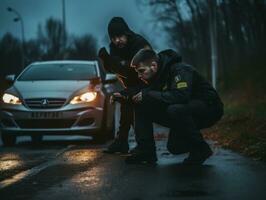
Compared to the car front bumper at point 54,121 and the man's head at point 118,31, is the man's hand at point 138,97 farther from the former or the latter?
the car front bumper at point 54,121

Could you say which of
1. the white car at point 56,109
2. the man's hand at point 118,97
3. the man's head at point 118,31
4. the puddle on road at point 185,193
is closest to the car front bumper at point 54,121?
the white car at point 56,109

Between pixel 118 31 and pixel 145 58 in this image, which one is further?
pixel 118 31

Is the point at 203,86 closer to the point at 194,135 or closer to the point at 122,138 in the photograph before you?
the point at 194,135

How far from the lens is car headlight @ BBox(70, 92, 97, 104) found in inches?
540

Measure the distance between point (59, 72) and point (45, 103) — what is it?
1.72 metres

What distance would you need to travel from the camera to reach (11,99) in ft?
45.6

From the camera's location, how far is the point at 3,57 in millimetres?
74875

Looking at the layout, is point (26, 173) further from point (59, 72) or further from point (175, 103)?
point (59, 72)

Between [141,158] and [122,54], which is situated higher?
[122,54]

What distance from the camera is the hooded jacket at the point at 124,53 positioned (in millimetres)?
10312

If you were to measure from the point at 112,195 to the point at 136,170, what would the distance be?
193cm

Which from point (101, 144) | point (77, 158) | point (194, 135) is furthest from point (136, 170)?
point (101, 144)

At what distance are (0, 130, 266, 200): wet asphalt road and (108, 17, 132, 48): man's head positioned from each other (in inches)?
59.3

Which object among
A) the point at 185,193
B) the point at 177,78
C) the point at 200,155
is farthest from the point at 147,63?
the point at 185,193
